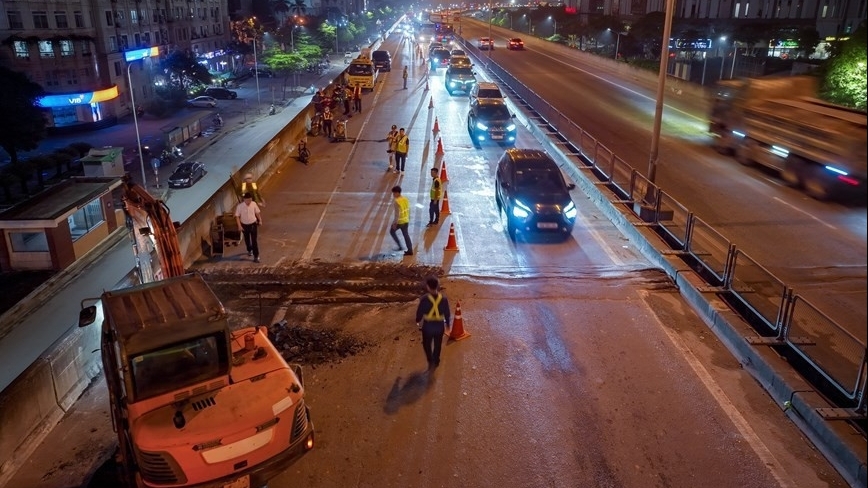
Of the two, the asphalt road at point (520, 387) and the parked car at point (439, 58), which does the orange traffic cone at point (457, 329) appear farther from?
the parked car at point (439, 58)

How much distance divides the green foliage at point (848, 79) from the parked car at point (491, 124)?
14000 millimetres

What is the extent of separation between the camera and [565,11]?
104 m

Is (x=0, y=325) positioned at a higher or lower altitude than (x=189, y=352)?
lower

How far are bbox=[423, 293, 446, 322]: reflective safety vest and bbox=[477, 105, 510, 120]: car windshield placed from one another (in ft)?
59.1

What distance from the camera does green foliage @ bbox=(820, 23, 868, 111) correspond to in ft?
84.4

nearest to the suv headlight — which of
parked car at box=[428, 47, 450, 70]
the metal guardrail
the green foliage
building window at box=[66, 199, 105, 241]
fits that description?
the metal guardrail

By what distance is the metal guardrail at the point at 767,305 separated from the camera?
8.39 metres

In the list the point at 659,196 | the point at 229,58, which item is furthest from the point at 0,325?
the point at 229,58

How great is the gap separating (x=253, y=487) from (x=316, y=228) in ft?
33.9

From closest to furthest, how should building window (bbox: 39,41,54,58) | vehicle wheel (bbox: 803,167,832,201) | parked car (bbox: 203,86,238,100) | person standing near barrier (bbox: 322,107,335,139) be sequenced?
1. vehicle wheel (bbox: 803,167,832,201)
2. person standing near barrier (bbox: 322,107,335,139)
3. building window (bbox: 39,41,54,58)
4. parked car (bbox: 203,86,238,100)

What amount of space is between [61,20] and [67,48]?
2.04 metres

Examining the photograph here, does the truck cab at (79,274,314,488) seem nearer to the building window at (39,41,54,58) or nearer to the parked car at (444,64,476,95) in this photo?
the parked car at (444,64,476,95)

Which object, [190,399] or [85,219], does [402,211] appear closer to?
[190,399]

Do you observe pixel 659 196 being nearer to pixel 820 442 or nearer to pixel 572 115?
pixel 820 442
